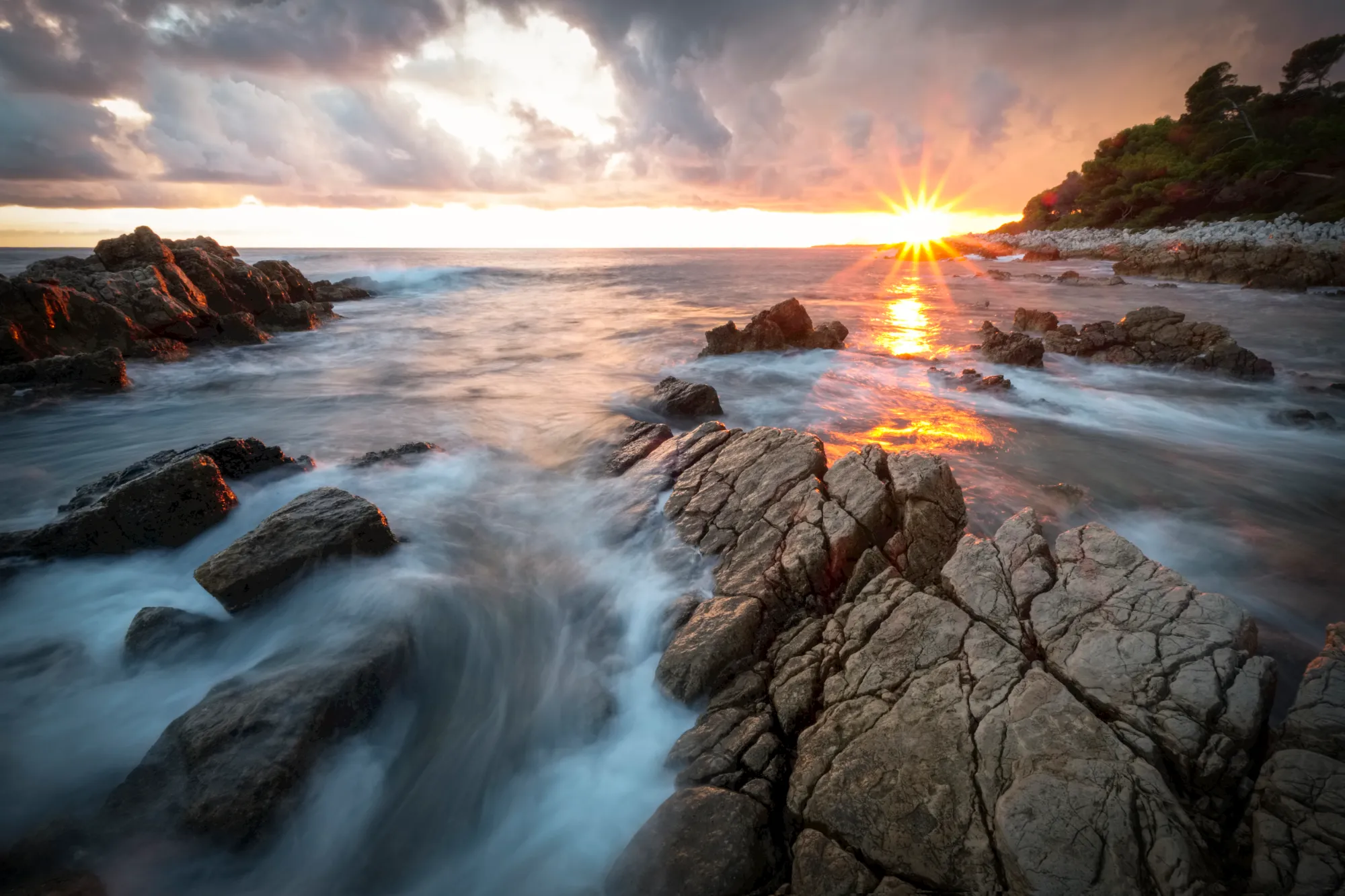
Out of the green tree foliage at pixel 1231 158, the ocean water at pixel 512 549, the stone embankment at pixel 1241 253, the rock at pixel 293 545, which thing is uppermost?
the green tree foliage at pixel 1231 158

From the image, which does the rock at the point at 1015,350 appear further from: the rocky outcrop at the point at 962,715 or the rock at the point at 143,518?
the rock at the point at 143,518

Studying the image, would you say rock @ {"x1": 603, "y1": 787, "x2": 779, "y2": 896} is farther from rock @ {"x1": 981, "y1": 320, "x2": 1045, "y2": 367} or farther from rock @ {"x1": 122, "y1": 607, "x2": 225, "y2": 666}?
rock @ {"x1": 981, "y1": 320, "x2": 1045, "y2": 367}

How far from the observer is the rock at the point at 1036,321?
749 inches

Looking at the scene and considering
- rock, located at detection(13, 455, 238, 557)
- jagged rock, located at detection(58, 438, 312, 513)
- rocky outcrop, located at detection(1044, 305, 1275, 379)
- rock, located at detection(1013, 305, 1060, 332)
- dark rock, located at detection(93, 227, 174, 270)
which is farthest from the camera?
dark rock, located at detection(93, 227, 174, 270)

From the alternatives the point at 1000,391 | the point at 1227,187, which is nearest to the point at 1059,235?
the point at 1227,187

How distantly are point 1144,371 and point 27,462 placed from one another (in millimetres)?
24854

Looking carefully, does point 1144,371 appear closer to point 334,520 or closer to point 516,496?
point 516,496

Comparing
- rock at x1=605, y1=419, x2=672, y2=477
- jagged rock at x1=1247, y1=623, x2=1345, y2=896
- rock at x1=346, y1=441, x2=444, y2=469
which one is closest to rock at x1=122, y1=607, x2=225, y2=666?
rock at x1=346, y1=441, x2=444, y2=469

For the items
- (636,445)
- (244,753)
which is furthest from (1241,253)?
(244,753)

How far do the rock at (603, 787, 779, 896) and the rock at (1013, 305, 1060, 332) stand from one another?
20.7m

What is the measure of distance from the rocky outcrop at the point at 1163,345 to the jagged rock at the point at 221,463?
66.0 feet

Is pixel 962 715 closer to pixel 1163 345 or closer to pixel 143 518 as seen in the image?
pixel 143 518

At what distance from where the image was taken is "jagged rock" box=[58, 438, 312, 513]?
7.54m

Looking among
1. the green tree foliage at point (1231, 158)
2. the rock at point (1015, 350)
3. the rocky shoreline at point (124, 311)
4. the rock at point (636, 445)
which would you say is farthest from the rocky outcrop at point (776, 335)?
the green tree foliage at point (1231, 158)
